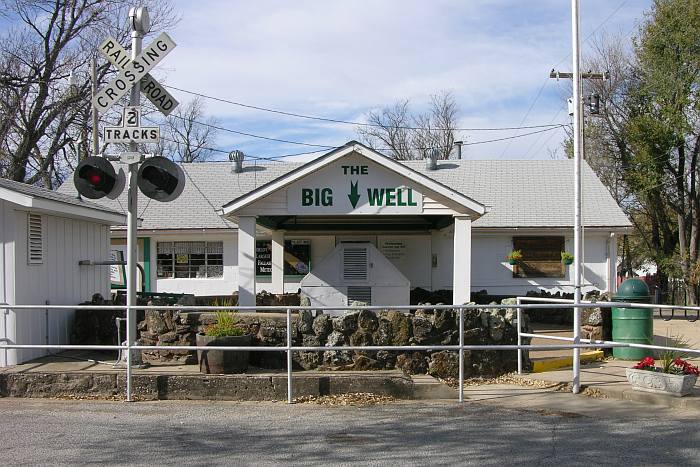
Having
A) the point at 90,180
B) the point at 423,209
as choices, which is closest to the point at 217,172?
the point at 423,209

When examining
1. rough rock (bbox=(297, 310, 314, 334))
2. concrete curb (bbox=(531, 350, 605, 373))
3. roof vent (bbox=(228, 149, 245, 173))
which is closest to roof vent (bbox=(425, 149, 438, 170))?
roof vent (bbox=(228, 149, 245, 173))

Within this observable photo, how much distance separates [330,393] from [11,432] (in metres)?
3.62

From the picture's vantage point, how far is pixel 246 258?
43.9 ft

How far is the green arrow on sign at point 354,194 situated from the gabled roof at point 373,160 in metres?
0.58

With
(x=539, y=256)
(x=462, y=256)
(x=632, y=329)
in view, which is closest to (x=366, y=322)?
(x=462, y=256)

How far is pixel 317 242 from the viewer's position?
885 inches

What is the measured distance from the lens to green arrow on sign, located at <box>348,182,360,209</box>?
13.7m

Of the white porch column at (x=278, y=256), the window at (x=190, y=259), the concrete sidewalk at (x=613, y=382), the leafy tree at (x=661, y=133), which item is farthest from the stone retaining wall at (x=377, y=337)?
the leafy tree at (x=661, y=133)

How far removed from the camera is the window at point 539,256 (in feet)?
72.8

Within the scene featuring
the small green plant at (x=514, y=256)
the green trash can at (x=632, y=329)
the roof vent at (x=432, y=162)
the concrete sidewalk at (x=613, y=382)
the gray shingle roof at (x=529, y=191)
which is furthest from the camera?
the roof vent at (x=432, y=162)

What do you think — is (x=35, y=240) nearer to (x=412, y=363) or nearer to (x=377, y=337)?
(x=377, y=337)

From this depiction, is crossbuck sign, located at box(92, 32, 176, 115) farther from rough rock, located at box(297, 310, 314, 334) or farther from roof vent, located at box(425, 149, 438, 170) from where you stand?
roof vent, located at box(425, 149, 438, 170)

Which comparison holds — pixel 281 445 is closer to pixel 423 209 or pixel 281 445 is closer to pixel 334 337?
pixel 334 337

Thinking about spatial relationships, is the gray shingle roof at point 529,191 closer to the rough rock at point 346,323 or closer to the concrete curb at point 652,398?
the rough rock at point 346,323
